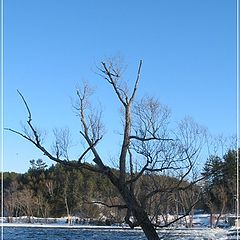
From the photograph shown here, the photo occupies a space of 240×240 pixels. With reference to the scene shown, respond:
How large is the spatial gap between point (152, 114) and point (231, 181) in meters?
42.6

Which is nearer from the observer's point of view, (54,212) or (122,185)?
(122,185)

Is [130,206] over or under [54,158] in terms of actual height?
under

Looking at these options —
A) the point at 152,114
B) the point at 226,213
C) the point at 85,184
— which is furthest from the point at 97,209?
the point at 152,114

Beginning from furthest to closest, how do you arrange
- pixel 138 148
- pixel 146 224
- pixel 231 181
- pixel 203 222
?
pixel 203 222 < pixel 231 181 < pixel 138 148 < pixel 146 224

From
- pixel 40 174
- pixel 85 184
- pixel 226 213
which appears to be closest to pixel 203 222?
pixel 226 213

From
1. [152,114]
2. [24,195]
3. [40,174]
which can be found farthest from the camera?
[40,174]

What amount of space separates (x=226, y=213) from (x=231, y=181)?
1043cm

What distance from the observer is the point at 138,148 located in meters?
7.59

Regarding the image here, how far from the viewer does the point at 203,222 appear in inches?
2291

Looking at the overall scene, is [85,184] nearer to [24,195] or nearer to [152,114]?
[24,195]

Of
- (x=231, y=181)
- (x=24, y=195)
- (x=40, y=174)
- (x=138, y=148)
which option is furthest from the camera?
(x=40, y=174)

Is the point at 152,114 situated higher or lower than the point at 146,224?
higher

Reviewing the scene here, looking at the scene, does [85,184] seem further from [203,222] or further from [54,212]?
[203,222]

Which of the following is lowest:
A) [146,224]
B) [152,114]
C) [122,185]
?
[146,224]
